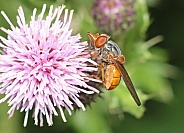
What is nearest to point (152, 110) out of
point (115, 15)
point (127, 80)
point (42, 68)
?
point (115, 15)

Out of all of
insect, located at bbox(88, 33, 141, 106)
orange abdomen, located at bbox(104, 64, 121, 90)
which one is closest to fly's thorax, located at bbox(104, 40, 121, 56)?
insect, located at bbox(88, 33, 141, 106)

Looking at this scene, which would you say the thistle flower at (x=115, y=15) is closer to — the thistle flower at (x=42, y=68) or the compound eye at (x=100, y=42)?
the compound eye at (x=100, y=42)

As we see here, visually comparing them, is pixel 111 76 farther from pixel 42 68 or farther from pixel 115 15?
pixel 115 15

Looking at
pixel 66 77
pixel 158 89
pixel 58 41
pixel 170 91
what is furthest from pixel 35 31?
pixel 170 91

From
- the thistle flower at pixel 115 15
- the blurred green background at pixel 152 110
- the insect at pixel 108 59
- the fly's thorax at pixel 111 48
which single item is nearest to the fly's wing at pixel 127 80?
the insect at pixel 108 59

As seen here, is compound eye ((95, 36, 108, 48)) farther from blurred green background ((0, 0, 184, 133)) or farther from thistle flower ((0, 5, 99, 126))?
blurred green background ((0, 0, 184, 133))
